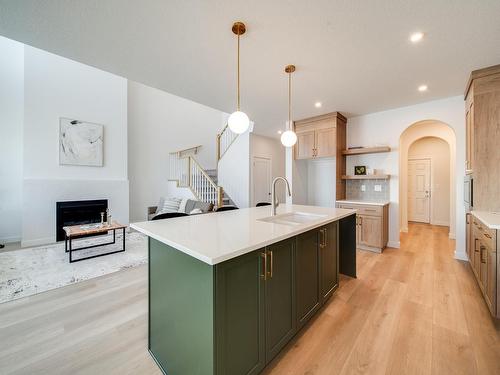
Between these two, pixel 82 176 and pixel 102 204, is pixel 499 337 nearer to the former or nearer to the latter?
pixel 102 204

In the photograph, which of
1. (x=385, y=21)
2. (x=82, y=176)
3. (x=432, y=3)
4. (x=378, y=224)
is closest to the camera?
(x=432, y=3)

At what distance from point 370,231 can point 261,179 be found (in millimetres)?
3216

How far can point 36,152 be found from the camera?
14.4 ft

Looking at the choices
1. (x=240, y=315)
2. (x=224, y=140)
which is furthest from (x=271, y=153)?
(x=240, y=315)

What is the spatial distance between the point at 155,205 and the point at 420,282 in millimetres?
6496

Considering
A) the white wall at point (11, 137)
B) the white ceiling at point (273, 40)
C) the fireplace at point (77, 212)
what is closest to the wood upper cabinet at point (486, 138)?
the white ceiling at point (273, 40)

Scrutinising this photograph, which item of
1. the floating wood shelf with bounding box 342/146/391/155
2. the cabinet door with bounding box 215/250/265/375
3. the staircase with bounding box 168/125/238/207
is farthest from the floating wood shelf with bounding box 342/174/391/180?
the cabinet door with bounding box 215/250/265/375

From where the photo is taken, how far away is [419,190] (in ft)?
20.9

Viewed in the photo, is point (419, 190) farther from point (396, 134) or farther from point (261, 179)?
point (261, 179)

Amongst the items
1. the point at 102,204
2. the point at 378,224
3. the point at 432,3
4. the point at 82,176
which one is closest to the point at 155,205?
the point at 102,204

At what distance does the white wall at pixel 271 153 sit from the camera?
19.7 feet

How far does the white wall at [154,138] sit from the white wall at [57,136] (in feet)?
2.48

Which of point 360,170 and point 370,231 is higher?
point 360,170

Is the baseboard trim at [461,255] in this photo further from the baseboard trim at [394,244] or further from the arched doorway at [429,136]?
the arched doorway at [429,136]
